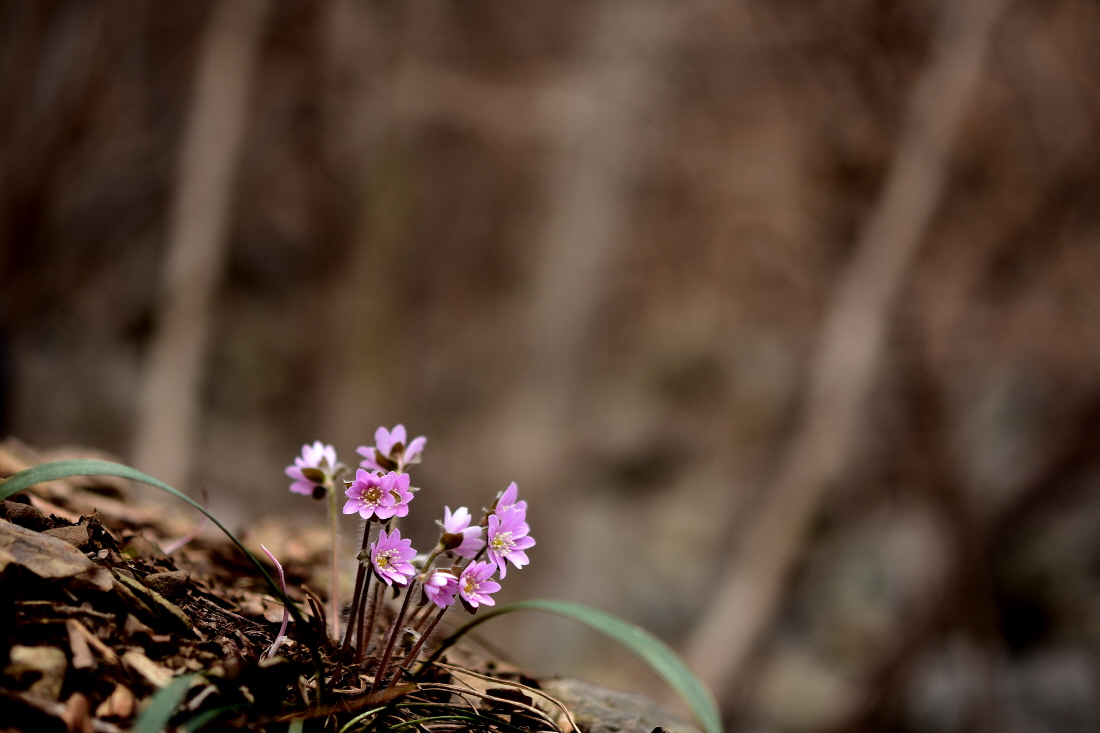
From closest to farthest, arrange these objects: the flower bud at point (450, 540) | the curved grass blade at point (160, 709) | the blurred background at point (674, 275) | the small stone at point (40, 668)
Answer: the curved grass blade at point (160, 709)
the small stone at point (40, 668)
the flower bud at point (450, 540)
the blurred background at point (674, 275)

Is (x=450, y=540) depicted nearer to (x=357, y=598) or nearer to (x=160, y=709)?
(x=357, y=598)

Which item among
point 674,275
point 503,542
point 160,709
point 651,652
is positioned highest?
point 674,275

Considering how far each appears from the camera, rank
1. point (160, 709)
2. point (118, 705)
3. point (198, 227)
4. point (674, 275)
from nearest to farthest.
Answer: point (160, 709), point (118, 705), point (198, 227), point (674, 275)

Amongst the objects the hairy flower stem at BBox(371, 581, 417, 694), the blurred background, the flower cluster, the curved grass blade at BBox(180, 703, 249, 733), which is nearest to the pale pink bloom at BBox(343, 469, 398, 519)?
the flower cluster

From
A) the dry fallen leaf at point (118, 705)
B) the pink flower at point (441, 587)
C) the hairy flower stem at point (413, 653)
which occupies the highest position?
the pink flower at point (441, 587)

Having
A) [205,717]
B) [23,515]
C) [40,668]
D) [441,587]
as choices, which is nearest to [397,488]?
[441,587]

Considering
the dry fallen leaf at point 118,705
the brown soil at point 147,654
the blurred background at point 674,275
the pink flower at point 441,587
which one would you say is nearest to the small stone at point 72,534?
the brown soil at point 147,654

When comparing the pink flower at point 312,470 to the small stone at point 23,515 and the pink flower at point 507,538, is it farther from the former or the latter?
the small stone at point 23,515

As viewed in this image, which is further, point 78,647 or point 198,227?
point 198,227
